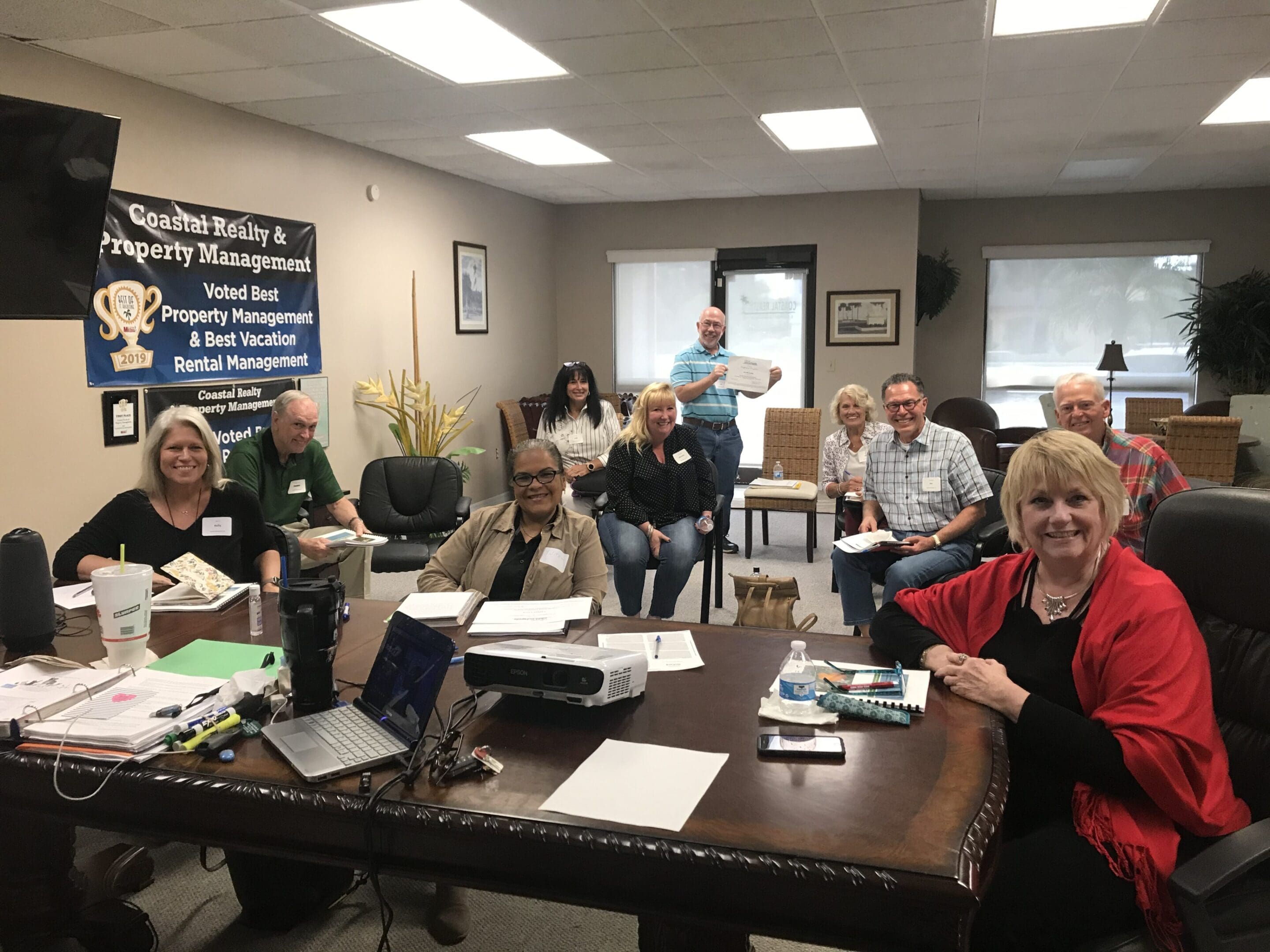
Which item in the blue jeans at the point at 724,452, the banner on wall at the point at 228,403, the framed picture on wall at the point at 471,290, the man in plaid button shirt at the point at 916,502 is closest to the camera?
the man in plaid button shirt at the point at 916,502

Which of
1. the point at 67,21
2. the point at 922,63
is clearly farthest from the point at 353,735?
the point at 922,63

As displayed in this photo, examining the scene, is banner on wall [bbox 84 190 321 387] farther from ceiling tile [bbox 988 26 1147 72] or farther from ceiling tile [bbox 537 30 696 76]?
ceiling tile [bbox 988 26 1147 72]

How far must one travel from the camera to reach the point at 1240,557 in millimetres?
1680

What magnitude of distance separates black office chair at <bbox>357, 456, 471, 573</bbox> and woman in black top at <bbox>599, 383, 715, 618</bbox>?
2.86 feet

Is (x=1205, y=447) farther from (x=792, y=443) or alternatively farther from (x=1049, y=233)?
(x=1049, y=233)

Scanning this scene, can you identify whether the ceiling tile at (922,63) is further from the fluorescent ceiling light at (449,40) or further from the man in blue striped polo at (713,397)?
the man in blue striped polo at (713,397)

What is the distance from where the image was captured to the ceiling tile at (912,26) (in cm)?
342

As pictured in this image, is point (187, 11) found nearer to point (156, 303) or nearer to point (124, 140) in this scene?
point (124, 140)

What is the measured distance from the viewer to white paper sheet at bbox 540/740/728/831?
4.33ft

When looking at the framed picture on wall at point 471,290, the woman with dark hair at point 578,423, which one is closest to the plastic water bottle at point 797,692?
the woman with dark hair at point 578,423

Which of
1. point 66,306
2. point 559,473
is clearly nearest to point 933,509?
point 559,473

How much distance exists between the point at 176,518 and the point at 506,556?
1.04 meters

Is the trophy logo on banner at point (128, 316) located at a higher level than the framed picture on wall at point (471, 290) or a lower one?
lower

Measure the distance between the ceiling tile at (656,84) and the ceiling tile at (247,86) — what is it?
137cm
